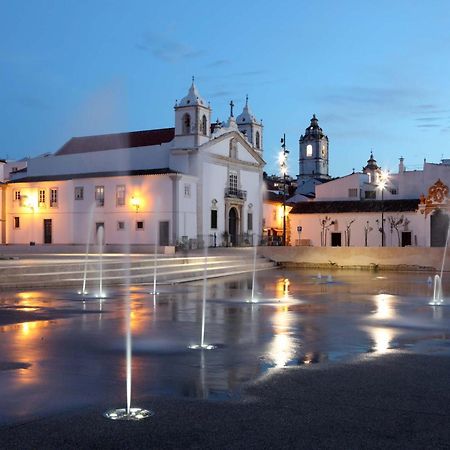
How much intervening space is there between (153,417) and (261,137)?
55152 mm

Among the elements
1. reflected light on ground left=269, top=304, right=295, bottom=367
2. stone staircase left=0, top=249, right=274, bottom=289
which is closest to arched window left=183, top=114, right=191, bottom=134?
stone staircase left=0, top=249, right=274, bottom=289

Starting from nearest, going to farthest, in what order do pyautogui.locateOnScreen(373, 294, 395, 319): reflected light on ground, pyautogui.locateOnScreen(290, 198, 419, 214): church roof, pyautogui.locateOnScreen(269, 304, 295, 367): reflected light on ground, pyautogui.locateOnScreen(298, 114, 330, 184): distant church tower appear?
pyautogui.locateOnScreen(269, 304, 295, 367): reflected light on ground
pyautogui.locateOnScreen(373, 294, 395, 319): reflected light on ground
pyautogui.locateOnScreen(290, 198, 419, 214): church roof
pyautogui.locateOnScreen(298, 114, 330, 184): distant church tower

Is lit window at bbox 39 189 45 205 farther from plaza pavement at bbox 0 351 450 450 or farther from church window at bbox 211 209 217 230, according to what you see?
plaza pavement at bbox 0 351 450 450

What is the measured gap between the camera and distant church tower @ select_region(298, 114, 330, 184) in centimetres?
11726

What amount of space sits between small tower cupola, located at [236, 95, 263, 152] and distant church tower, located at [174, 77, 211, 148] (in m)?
9.13

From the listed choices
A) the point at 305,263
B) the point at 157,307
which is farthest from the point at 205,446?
the point at 305,263

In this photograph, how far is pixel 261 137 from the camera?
5984 cm

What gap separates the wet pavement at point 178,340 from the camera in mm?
6629

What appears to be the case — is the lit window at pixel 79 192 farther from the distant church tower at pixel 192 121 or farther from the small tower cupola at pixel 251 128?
the small tower cupola at pixel 251 128

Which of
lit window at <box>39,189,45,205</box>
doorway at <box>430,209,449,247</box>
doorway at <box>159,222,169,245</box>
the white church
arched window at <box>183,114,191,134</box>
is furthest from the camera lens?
doorway at <box>430,209,449,247</box>

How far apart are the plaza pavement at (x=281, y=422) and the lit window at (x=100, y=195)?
4284 cm

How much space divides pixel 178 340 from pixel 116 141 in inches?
1805

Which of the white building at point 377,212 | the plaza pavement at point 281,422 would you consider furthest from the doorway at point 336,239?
the plaza pavement at point 281,422

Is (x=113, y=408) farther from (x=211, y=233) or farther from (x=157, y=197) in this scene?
(x=211, y=233)
